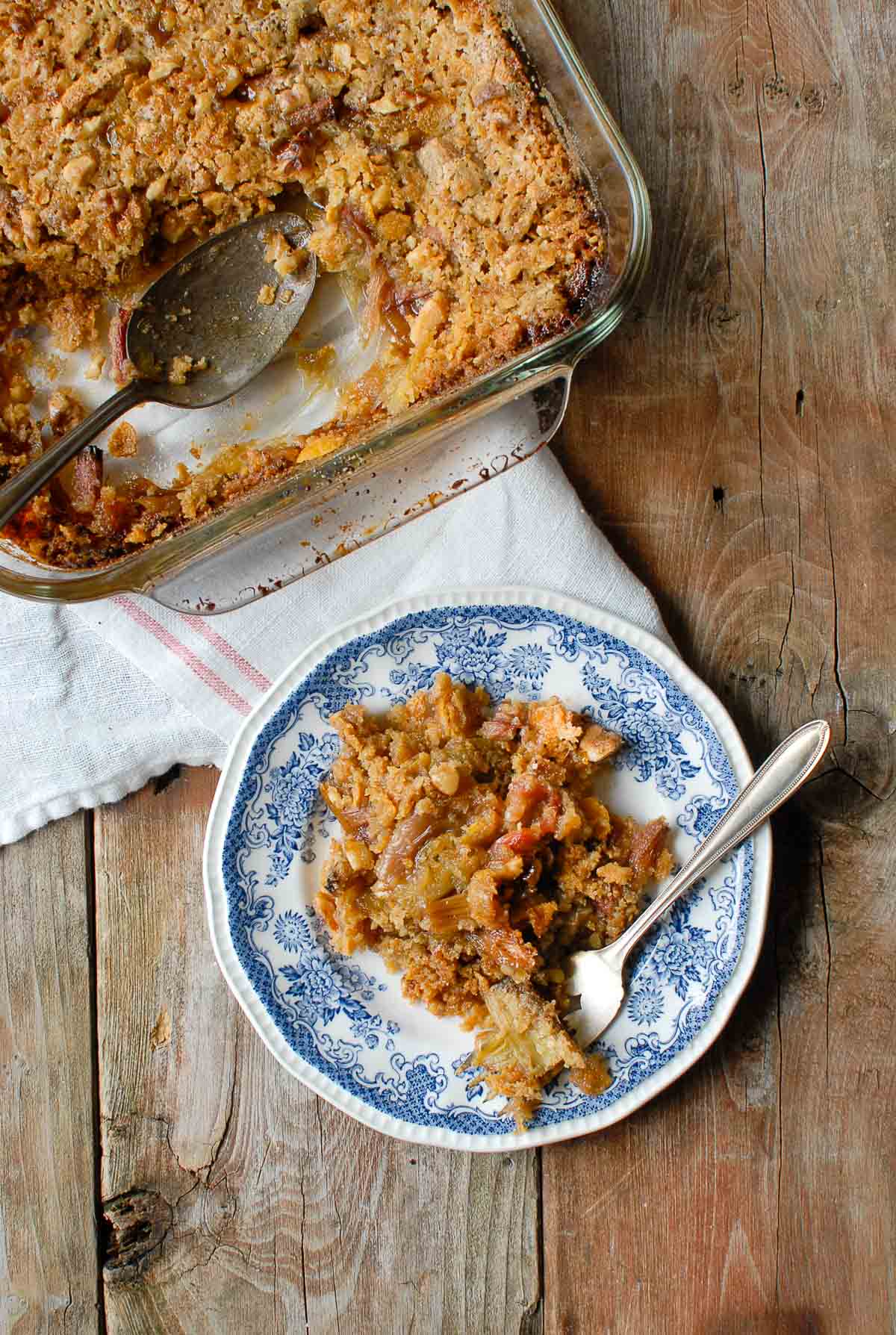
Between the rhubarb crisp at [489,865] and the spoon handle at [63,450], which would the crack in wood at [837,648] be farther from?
the spoon handle at [63,450]

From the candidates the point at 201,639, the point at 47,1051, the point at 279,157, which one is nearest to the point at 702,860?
the point at 201,639

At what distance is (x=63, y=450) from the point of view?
150 centimetres

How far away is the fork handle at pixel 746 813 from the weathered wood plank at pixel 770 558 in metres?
0.13

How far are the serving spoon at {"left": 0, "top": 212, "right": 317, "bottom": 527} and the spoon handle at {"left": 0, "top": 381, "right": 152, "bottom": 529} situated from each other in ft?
0.10

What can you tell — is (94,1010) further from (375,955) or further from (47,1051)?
(375,955)

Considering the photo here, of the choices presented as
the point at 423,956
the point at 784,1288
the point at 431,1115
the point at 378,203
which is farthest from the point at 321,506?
the point at 784,1288

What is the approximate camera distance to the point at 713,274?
174 centimetres

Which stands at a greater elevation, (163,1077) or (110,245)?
(110,245)

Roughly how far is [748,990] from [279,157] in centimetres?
161

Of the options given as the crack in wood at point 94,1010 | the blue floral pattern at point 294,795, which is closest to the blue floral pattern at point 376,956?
the blue floral pattern at point 294,795

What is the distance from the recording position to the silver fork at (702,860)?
1585mm

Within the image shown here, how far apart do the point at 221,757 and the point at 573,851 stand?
0.64 metres

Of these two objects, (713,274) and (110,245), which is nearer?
(110,245)

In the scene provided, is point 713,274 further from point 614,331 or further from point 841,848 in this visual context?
point 841,848
